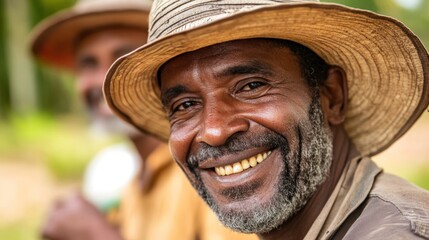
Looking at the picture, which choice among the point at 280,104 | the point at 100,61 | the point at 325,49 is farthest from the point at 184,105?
the point at 100,61

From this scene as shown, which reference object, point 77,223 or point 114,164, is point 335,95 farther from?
point 114,164

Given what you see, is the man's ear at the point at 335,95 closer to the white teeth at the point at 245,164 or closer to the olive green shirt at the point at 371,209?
the olive green shirt at the point at 371,209

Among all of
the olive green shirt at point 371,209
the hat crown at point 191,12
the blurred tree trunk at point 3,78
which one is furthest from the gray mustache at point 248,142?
the blurred tree trunk at point 3,78

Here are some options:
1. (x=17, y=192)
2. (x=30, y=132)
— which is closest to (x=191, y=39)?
(x=17, y=192)

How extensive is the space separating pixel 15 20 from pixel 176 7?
1863cm

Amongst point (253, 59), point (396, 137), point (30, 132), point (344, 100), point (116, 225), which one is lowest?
point (30, 132)

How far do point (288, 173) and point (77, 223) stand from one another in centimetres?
204

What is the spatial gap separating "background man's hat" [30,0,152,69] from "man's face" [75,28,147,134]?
0.22ft

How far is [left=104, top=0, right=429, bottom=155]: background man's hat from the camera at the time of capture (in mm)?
2412

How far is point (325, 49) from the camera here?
2.79m

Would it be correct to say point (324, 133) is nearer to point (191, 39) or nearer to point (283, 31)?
point (283, 31)

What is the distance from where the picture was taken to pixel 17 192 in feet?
42.0

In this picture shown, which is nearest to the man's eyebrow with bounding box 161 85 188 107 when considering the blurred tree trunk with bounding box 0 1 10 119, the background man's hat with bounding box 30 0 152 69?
the background man's hat with bounding box 30 0 152 69

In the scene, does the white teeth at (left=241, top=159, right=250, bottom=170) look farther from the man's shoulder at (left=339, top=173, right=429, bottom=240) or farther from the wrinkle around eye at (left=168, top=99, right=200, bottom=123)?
the man's shoulder at (left=339, top=173, right=429, bottom=240)
